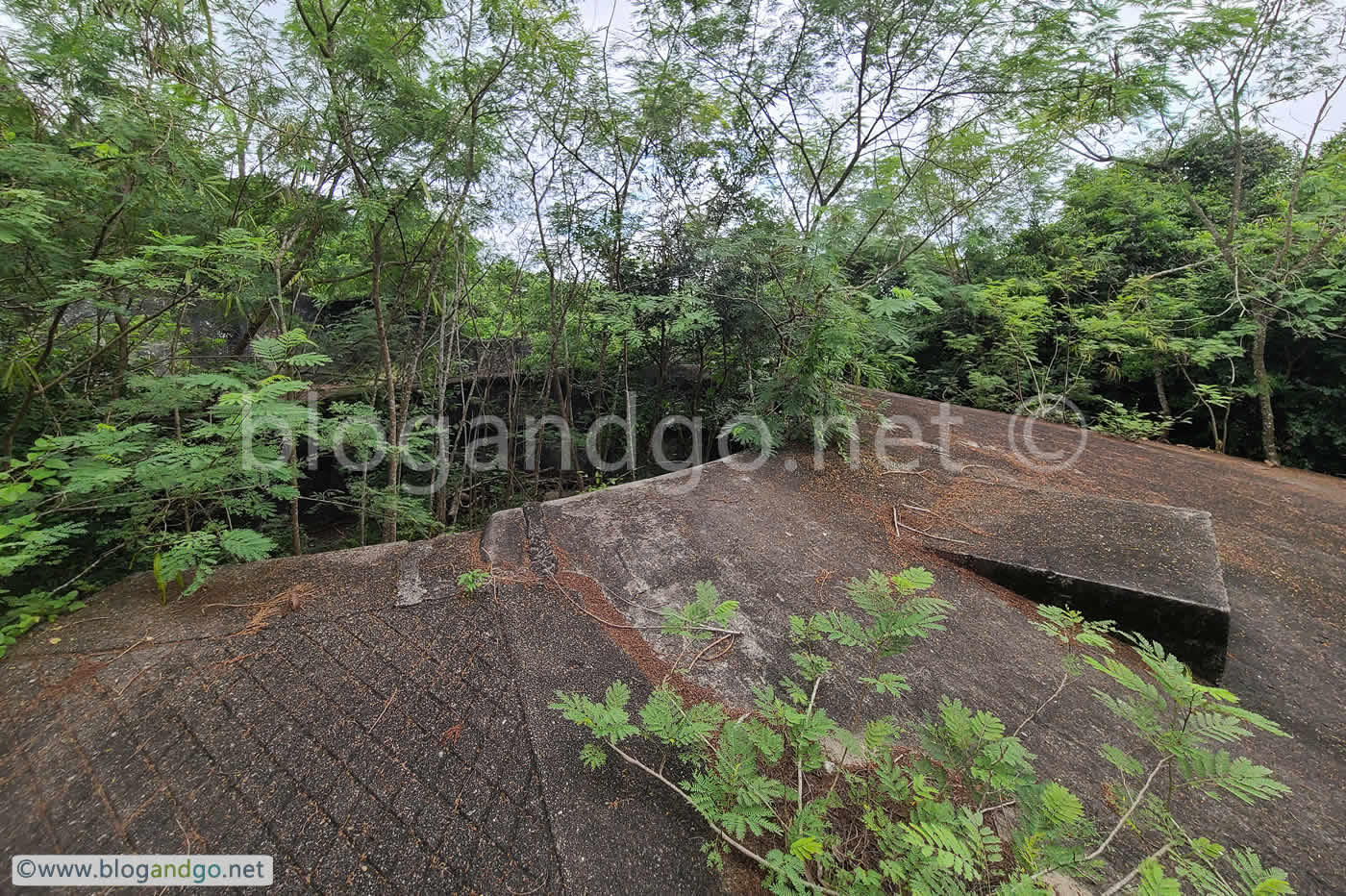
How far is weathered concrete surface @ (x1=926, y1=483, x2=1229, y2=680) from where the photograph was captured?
6.55 ft

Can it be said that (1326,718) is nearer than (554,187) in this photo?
Yes

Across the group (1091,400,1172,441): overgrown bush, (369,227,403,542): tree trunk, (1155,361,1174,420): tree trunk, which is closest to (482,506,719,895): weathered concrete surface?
(369,227,403,542): tree trunk

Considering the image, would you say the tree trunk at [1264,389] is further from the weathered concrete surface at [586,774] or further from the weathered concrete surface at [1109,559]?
the weathered concrete surface at [586,774]

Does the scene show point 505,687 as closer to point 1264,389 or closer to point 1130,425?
point 1130,425

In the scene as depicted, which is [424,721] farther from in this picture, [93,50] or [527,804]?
[93,50]

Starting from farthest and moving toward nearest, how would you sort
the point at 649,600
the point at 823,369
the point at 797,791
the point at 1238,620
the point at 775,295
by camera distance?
the point at 775,295, the point at 823,369, the point at 1238,620, the point at 649,600, the point at 797,791

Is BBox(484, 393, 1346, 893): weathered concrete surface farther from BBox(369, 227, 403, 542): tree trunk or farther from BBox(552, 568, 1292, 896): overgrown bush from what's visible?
BBox(369, 227, 403, 542): tree trunk

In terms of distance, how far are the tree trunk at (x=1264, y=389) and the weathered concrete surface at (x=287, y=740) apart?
Result: 26.2ft

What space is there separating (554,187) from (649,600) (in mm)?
4046

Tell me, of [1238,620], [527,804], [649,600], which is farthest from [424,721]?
[1238,620]

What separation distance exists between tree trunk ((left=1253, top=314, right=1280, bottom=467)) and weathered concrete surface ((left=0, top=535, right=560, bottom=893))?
26.2 feet

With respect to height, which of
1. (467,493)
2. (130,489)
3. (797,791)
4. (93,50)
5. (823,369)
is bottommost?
(467,493)

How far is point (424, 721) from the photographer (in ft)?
4.78

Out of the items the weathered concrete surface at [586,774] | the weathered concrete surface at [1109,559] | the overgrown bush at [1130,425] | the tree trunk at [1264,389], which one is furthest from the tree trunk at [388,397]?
the tree trunk at [1264,389]
